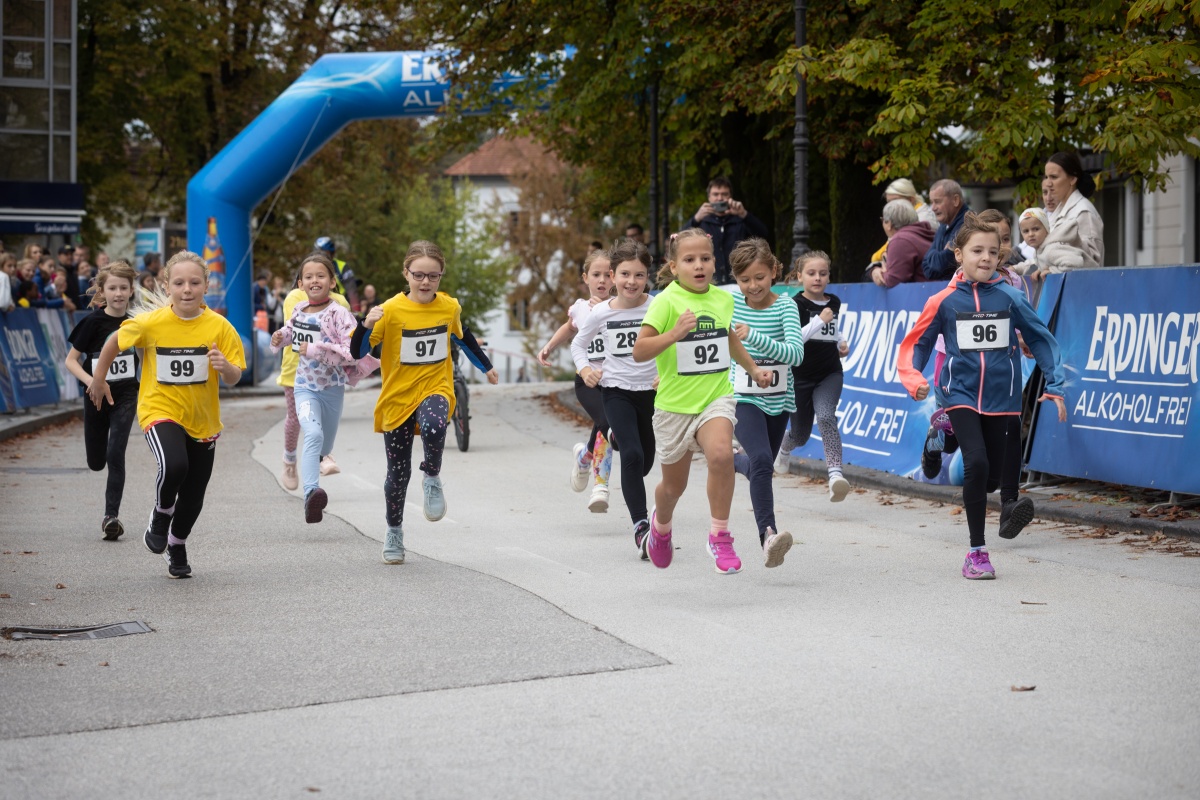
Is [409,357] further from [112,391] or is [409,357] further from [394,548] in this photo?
[112,391]

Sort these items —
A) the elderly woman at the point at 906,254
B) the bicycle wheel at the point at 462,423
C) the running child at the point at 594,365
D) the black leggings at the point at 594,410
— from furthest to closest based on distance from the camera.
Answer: the bicycle wheel at the point at 462,423 → the elderly woman at the point at 906,254 → the black leggings at the point at 594,410 → the running child at the point at 594,365

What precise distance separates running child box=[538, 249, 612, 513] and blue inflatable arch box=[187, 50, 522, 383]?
15.9m

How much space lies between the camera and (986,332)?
840 centimetres

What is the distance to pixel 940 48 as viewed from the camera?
16.2m

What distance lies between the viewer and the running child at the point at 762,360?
8391 millimetres

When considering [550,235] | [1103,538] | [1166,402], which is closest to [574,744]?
[1103,538]

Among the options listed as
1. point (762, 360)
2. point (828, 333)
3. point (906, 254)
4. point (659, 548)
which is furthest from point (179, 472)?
point (906, 254)

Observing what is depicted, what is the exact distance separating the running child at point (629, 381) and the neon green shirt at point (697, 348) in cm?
85

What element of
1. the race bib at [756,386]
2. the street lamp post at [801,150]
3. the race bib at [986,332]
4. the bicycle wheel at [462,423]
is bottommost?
the bicycle wheel at [462,423]

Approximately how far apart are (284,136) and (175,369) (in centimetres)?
1881

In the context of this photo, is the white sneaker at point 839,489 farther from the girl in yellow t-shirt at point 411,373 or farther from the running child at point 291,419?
the running child at point 291,419

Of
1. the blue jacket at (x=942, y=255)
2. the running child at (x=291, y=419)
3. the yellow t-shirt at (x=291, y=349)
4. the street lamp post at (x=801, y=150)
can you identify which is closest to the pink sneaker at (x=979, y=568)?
the blue jacket at (x=942, y=255)

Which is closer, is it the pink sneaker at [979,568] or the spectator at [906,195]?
the pink sneaker at [979,568]

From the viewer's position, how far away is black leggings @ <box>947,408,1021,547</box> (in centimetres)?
816
